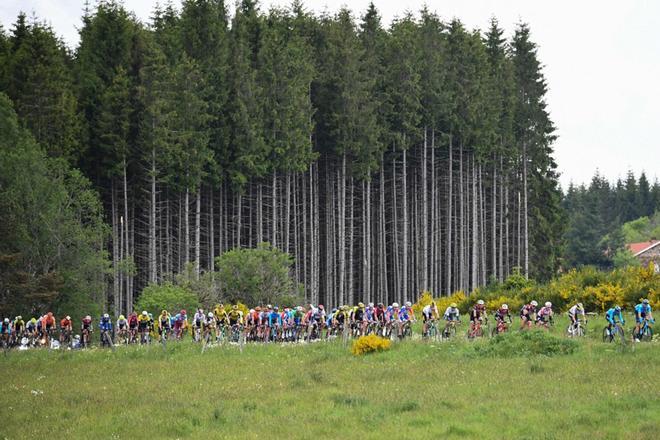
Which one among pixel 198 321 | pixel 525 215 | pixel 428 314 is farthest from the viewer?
pixel 525 215

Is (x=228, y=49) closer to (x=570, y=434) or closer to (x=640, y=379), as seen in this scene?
(x=640, y=379)

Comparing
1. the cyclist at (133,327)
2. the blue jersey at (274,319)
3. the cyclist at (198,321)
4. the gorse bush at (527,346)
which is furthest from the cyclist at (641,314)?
the cyclist at (133,327)

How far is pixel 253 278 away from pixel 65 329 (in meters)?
13.2

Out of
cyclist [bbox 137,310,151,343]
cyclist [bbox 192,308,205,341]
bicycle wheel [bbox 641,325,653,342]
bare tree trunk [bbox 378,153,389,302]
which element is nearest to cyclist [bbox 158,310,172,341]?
cyclist [bbox 137,310,151,343]

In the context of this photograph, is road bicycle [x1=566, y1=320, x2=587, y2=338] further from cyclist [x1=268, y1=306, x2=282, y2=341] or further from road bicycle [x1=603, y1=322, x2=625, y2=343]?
cyclist [x1=268, y1=306, x2=282, y2=341]

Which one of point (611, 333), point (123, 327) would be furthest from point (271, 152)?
point (611, 333)

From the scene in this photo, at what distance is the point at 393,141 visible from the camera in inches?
2886

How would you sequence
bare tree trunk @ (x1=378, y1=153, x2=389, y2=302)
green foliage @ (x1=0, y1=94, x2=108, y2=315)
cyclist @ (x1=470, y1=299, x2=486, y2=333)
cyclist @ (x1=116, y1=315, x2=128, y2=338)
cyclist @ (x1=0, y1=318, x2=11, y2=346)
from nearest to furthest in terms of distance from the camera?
cyclist @ (x1=470, y1=299, x2=486, y2=333), cyclist @ (x1=0, y1=318, x2=11, y2=346), cyclist @ (x1=116, y1=315, x2=128, y2=338), green foliage @ (x1=0, y1=94, x2=108, y2=315), bare tree trunk @ (x1=378, y1=153, x2=389, y2=302)

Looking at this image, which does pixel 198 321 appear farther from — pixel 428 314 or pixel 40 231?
pixel 40 231

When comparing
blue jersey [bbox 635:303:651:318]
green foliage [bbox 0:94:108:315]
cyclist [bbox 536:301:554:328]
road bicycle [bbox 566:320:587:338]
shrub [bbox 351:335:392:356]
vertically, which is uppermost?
green foliage [bbox 0:94:108:315]

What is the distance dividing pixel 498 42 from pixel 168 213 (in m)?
39.8

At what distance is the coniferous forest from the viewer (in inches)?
2023

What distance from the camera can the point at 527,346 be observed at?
3116cm

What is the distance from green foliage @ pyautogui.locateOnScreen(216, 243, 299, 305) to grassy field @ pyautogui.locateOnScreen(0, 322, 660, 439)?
1722cm
